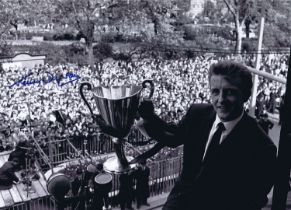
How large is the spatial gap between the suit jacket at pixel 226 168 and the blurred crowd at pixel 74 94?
18.9 feet

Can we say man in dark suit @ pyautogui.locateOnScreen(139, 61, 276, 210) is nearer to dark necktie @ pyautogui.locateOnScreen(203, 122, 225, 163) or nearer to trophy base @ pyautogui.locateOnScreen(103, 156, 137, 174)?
dark necktie @ pyautogui.locateOnScreen(203, 122, 225, 163)

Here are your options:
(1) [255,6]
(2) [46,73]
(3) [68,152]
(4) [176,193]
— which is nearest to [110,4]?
(2) [46,73]

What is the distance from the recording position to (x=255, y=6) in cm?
2659

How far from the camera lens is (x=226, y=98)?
152 cm

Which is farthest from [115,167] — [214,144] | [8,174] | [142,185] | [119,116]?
[8,174]

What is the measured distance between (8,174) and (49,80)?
771 centimetres

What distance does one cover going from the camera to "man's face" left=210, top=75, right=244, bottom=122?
152 centimetres

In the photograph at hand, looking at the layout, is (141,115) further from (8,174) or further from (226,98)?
(8,174)

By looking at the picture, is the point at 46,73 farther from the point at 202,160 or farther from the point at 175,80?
the point at 202,160

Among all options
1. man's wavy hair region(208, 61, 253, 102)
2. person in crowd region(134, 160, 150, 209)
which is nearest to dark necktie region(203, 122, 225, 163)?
man's wavy hair region(208, 61, 253, 102)

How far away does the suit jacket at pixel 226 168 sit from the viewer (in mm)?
1466

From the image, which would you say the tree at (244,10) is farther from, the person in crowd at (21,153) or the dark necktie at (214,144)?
the dark necktie at (214,144)

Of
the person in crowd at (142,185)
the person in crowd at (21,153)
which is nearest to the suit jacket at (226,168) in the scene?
the person in crowd at (142,185)

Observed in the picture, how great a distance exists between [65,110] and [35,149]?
3.14 meters
